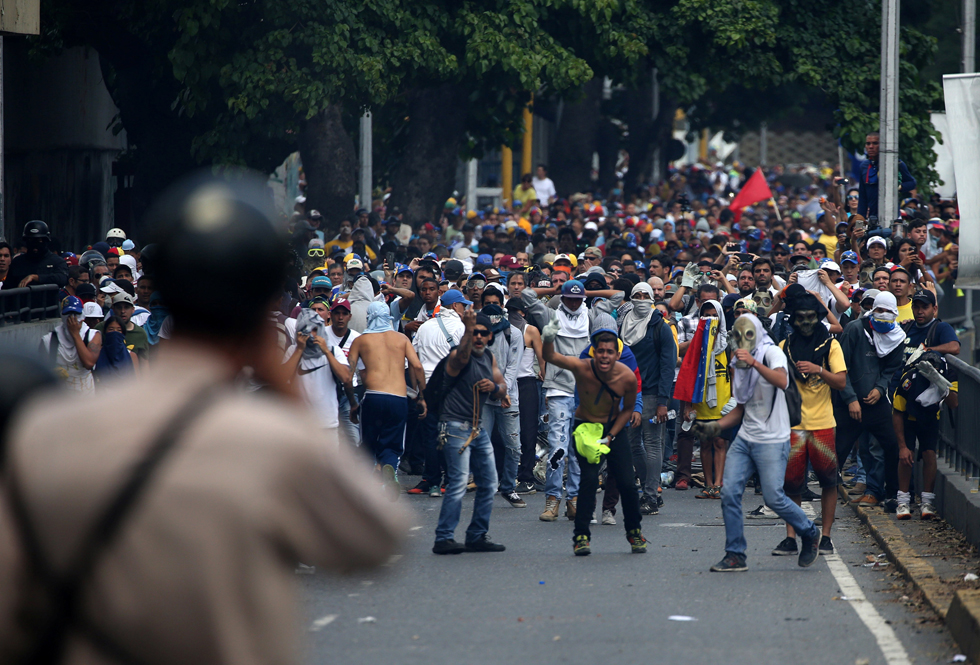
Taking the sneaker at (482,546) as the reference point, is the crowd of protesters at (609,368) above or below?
above

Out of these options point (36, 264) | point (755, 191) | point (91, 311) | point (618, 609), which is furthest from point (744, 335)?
point (755, 191)

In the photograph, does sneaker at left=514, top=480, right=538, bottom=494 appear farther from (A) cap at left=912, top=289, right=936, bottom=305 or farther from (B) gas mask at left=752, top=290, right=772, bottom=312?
(A) cap at left=912, top=289, right=936, bottom=305

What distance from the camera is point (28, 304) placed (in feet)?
46.3

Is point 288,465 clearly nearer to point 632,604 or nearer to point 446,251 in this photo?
point 632,604

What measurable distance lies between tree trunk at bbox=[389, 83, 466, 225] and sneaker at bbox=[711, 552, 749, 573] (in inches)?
625

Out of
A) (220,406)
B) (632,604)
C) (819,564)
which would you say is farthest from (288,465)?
(819,564)

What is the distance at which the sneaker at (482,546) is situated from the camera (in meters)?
9.71

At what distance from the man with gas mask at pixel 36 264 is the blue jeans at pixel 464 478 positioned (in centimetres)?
654

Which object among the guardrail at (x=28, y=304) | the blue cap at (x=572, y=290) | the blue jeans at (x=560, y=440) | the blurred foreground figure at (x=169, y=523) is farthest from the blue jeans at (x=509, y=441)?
the blurred foreground figure at (x=169, y=523)

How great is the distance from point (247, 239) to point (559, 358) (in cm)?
826

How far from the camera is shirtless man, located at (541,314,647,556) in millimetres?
9656

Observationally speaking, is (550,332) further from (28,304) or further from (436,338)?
(28,304)

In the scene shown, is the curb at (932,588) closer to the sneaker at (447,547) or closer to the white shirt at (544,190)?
the sneaker at (447,547)

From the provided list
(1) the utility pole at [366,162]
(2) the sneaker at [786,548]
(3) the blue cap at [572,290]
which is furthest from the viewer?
(1) the utility pole at [366,162]
